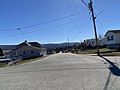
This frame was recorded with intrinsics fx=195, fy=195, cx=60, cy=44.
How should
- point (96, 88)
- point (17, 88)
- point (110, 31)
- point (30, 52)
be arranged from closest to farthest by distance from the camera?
1. point (96, 88)
2. point (17, 88)
3. point (110, 31)
4. point (30, 52)

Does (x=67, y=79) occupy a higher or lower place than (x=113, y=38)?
lower

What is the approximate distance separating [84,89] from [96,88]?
48 centimetres

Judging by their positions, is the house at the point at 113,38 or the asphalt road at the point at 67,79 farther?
the house at the point at 113,38

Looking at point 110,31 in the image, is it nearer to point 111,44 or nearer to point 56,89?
point 111,44

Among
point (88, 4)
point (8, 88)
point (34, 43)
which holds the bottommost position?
point (8, 88)

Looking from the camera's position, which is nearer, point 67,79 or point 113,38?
point 67,79

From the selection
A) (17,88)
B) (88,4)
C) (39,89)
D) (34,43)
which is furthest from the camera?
(34,43)

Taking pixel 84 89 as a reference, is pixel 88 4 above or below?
above

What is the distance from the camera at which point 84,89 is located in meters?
7.84

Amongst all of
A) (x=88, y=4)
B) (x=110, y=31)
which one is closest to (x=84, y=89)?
(x=88, y=4)

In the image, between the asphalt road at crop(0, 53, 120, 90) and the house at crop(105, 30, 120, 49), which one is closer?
the asphalt road at crop(0, 53, 120, 90)

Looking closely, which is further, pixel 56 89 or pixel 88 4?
pixel 88 4

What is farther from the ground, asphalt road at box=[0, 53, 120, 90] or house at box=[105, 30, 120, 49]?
house at box=[105, 30, 120, 49]

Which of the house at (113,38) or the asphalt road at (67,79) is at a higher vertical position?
the house at (113,38)
